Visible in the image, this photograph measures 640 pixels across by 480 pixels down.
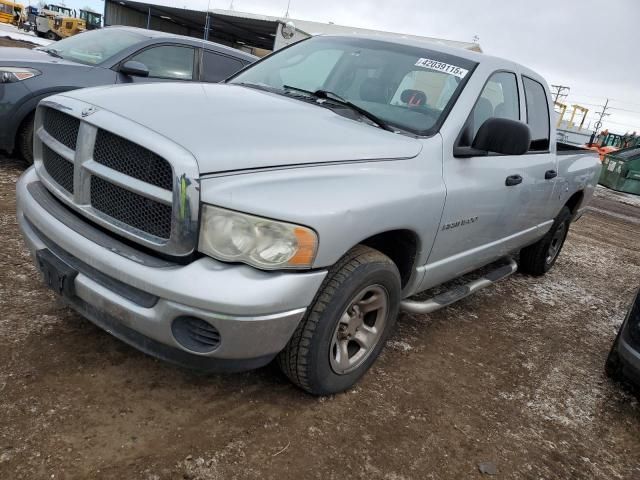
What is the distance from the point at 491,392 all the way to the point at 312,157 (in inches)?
70.8

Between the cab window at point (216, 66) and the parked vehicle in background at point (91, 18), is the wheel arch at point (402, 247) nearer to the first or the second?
the cab window at point (216, 66)

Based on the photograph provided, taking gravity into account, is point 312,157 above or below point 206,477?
above

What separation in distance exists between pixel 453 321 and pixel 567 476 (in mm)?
1555

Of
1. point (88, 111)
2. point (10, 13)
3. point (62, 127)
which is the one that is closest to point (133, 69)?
point (62, 127)

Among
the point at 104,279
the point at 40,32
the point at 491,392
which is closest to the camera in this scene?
the point at 104,279

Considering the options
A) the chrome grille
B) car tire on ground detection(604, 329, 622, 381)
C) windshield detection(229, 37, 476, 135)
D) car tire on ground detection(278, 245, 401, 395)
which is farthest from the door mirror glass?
the chrome grille

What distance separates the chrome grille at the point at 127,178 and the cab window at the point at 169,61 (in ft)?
12.0

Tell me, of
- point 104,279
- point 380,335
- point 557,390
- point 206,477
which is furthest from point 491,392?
point 104,279

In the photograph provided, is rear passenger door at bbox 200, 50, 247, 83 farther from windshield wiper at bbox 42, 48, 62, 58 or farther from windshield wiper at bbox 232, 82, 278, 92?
windshield wiper at bbox 232, 82, 278, 92

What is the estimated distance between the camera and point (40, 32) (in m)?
38.4

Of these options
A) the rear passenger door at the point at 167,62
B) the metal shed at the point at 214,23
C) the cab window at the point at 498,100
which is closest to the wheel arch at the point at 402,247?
the cab window at the point at 498,100

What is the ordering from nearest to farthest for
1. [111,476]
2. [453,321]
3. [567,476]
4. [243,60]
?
[111,476]
[567,476]
[453,321]
[243,60]

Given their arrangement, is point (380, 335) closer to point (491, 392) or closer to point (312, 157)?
point (491, 392)

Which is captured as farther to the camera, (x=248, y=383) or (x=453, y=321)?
(x=453, y=321)
